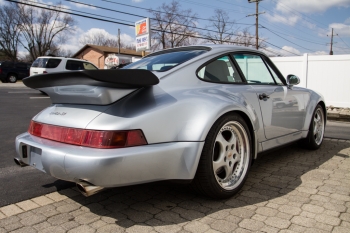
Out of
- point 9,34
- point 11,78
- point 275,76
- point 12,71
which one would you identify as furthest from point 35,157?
point 9,34

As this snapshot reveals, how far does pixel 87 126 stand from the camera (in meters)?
2.05

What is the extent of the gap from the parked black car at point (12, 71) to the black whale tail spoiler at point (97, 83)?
24.1 m

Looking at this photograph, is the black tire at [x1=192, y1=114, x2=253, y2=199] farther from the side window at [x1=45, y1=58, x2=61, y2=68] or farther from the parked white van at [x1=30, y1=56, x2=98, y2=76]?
the side window at [x1=45, y1=58, x2=61, y2=68]

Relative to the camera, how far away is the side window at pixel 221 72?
2.71 m

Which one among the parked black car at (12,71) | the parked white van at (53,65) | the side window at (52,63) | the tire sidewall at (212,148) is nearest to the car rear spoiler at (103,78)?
the tire sidewall at (212,148)

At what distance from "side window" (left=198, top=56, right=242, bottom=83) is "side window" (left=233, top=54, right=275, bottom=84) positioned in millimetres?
154

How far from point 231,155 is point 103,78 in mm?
1435

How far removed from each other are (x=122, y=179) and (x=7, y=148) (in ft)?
10.9

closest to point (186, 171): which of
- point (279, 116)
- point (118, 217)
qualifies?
point (118, 217)

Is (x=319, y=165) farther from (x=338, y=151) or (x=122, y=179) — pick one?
Answer: (x=122, y=179)

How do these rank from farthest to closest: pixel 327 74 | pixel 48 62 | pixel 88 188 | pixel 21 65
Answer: pixel 21 65
pixel 48 62
pixel 327 74
pixel 88 188

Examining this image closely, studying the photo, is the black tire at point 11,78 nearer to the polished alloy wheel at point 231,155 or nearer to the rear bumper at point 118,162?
the rear bumper at point 118,162

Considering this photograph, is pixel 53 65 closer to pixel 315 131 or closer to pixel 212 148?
pixel 315 131

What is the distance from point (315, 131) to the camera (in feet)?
14.5
